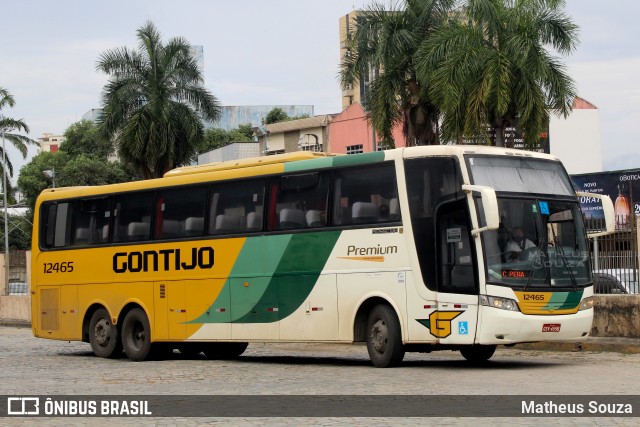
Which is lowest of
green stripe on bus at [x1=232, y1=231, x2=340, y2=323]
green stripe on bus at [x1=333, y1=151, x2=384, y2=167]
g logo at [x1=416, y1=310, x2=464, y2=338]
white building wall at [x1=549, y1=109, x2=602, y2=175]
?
g logo at [x1=416, y1=310, x2=464, y2=338]

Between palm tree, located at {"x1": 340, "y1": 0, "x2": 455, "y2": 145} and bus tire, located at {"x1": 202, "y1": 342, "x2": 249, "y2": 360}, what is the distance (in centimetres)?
1718

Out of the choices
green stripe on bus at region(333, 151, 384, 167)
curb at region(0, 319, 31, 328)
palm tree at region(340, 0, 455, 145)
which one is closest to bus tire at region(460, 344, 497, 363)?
green stripe on bus at region(333, 151, 384, 167)

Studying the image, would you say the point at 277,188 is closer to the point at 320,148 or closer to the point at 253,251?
the point at 253,251

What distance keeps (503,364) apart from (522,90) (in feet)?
60.1

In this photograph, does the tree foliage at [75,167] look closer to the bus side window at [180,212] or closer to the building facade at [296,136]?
the building facade at [296,136]

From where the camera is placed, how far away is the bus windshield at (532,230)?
667 inches

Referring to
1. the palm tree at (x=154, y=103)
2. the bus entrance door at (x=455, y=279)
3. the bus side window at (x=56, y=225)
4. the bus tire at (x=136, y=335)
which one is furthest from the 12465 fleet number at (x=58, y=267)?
the palm tree at (x=154, y=103)

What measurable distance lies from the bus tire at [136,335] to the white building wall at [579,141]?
47048 mm

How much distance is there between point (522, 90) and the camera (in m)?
35.3

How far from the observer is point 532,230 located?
56.7 ft

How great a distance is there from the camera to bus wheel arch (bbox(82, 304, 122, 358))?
907 inches

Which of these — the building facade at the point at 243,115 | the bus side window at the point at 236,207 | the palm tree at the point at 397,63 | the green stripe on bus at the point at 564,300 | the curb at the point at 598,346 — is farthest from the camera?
the building facade at the point at 243,115

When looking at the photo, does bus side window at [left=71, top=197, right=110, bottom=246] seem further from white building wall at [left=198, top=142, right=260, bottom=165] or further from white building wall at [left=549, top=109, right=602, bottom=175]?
white building wall at [left=198, top=142, right=260, bottom=165]

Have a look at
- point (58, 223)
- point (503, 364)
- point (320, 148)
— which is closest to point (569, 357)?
point (503, 364)
